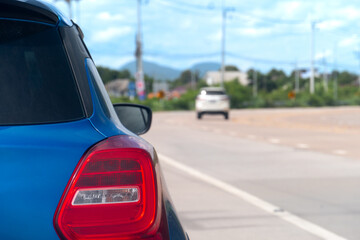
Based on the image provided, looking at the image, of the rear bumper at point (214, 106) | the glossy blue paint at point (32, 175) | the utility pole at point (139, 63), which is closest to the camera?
the glossy blue paint at point (32, 175)

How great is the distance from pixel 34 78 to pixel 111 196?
493mm

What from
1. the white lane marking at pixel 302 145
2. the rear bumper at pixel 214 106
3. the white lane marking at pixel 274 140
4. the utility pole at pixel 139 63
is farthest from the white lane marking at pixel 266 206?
the utility pole at pixel 139 63

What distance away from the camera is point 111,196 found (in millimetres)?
2176

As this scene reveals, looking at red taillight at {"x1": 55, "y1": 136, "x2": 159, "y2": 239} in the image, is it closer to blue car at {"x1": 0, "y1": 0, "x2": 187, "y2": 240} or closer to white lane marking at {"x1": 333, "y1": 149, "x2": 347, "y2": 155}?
blue car at {"x1": 0, "y1": 0, "x2": 187, "y2": 240}

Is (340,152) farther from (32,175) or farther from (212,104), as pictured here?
(212,104)

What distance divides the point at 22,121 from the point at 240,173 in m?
8.63

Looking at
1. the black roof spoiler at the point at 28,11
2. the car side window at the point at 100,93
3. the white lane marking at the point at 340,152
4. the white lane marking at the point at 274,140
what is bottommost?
the white lane marking at the point at 274,140

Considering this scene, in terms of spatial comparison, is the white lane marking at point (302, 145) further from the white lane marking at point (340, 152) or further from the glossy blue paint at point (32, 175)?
the glossy blue paint at point (32, 175)

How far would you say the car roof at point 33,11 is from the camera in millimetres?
2262

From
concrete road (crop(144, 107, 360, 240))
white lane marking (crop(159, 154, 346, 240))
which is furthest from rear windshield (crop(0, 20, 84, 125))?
white lane marking (crop(159, 154, 346, 240))

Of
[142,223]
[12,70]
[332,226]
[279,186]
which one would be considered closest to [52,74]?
[12,70]

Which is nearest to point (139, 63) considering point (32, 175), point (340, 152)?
point (340, 152)

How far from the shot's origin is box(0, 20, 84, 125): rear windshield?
2209 mm

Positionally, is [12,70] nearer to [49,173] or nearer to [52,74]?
[52,74]
